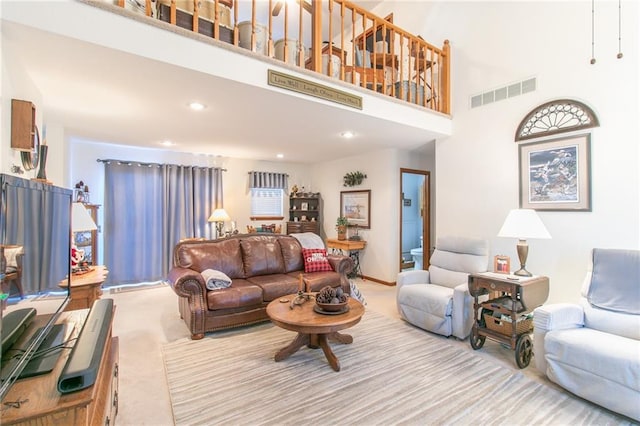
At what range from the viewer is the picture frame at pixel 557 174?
2949 mm

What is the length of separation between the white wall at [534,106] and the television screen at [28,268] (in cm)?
412

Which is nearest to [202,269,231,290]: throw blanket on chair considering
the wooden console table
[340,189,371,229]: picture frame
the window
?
the wooden console table

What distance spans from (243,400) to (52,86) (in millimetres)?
3044

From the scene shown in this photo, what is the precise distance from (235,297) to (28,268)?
6.49 feet

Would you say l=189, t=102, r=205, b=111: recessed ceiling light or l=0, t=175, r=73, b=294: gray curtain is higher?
l=189, t=102, r=205, b=111: recessed ceiling light

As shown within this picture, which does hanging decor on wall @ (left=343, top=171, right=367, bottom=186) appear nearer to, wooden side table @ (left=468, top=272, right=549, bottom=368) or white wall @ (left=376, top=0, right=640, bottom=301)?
white wall @ (left=376, top=0, right=640, bottom=301)

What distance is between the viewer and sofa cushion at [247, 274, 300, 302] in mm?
3344

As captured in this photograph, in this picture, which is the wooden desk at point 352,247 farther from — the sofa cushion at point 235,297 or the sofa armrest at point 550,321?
the sofa armrest at point 550,321

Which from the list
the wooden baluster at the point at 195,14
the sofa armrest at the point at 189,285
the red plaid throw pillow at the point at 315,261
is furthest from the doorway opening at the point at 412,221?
the wooden baluster at the point at 195,14

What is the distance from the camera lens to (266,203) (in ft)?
21.5

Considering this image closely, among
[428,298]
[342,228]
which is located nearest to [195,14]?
[428,298]

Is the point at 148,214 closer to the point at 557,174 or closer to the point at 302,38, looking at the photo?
the point at 302,38

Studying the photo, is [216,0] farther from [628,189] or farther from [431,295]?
[628,189]

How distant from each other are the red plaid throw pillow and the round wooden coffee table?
3.87 feet
